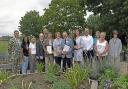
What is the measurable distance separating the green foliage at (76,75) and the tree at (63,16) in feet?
163

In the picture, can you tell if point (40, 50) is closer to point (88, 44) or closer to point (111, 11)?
point (88, 44)

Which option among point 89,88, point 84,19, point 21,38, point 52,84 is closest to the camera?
point 89,88

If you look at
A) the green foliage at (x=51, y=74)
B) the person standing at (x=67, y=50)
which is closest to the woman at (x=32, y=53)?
the person standing at (x=67, y=50)

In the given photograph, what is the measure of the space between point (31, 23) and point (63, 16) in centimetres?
1715

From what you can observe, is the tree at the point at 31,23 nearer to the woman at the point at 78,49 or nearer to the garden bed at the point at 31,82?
the woman at the point at 78,49

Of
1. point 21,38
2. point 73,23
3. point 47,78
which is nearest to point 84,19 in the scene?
point 73,23

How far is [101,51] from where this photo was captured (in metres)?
15.1

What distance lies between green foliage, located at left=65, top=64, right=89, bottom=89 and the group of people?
2.79 metres

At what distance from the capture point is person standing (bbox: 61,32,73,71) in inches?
620

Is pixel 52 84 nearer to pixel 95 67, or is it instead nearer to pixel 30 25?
pixel 95 67

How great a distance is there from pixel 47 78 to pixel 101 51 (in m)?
3.10

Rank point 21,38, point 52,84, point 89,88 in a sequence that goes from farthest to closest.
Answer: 1. point 21,38
2. point 52,84
3. point 89,88

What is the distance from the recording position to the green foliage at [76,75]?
11.3m

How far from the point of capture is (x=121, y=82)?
10430 millimetres
